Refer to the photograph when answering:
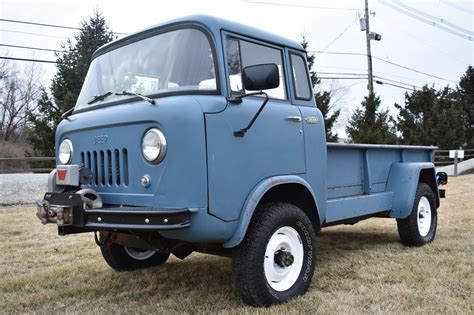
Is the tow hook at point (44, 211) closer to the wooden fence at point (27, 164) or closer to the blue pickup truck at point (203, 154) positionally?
the blue pickup truck at point (203, 154)

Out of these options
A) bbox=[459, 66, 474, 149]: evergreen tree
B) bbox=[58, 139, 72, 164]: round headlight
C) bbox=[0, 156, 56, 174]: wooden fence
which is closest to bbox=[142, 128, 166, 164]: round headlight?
bbox=[58, 139, 72, 164]: round headlight

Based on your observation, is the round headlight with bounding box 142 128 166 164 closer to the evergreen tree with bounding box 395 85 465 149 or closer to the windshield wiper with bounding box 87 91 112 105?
the windshield wiper with bounding box 87 91 112 105

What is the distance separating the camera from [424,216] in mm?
5988

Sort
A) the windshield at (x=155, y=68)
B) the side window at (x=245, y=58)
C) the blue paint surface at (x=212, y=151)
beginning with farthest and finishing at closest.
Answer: the side window at (x=245, y=58) → the windshield at (x=155, y=68) → the blue paint surface at (x=212, y=151)

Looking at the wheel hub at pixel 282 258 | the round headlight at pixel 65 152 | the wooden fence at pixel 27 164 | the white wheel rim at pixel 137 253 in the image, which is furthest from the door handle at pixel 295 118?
the wooden fence at pixel 27 164

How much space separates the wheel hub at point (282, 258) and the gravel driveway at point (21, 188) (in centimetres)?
906

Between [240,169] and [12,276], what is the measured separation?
9.56 feet

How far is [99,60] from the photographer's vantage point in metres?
4.14

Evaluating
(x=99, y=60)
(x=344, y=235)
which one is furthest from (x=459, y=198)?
(x=99, y=60)

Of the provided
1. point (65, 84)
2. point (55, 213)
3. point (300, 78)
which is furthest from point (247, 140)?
point (65, 84)

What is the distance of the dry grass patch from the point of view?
11.6ft

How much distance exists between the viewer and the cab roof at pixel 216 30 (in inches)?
132

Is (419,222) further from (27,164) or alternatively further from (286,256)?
(27,164)

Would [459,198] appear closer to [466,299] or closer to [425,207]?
[425,207]
